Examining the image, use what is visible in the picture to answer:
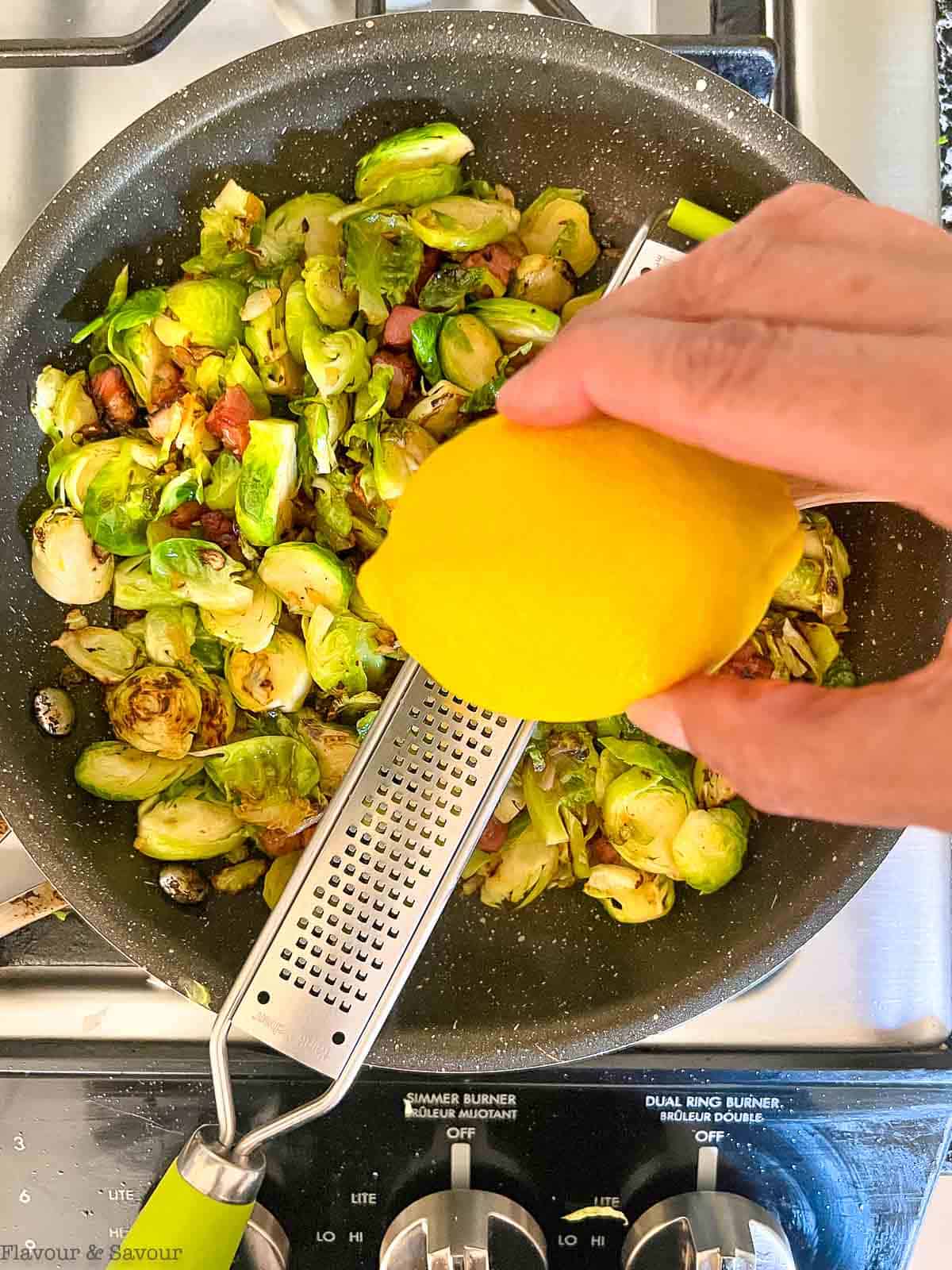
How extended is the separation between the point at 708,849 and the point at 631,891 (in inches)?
2.9

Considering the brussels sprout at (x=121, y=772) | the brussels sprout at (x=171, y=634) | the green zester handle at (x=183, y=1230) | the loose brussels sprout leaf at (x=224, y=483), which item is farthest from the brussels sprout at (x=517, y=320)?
the green zester handle at (x=183, y=1230)

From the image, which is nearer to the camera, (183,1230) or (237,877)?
(183,1230)

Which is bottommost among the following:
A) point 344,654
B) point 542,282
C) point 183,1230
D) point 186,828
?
point 183,1230

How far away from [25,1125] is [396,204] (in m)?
0.81

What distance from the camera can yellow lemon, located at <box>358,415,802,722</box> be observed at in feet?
1.73

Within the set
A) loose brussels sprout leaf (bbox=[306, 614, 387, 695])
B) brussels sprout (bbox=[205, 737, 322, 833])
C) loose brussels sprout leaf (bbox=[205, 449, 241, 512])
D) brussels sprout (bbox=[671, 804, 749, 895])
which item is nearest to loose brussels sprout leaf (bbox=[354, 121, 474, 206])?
loose brussels sprout leaf (bbox=[205, 449, 241, 512])

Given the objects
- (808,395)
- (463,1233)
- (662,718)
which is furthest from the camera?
(463,1233)

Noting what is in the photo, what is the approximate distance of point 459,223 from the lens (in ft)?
2.72

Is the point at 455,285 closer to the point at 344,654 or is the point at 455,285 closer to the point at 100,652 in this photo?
the point at 344,654

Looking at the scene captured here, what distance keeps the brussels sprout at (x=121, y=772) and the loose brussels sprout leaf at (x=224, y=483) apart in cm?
22

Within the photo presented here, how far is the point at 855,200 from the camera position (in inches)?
21.5

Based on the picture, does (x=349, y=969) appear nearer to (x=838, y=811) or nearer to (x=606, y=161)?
(x=838, y=811)

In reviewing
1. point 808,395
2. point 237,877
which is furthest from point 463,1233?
point 808,395

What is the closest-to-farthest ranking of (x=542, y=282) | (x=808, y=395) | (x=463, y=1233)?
(x=808, y=395), (x=463, y=1233), (x=542, y=282)
